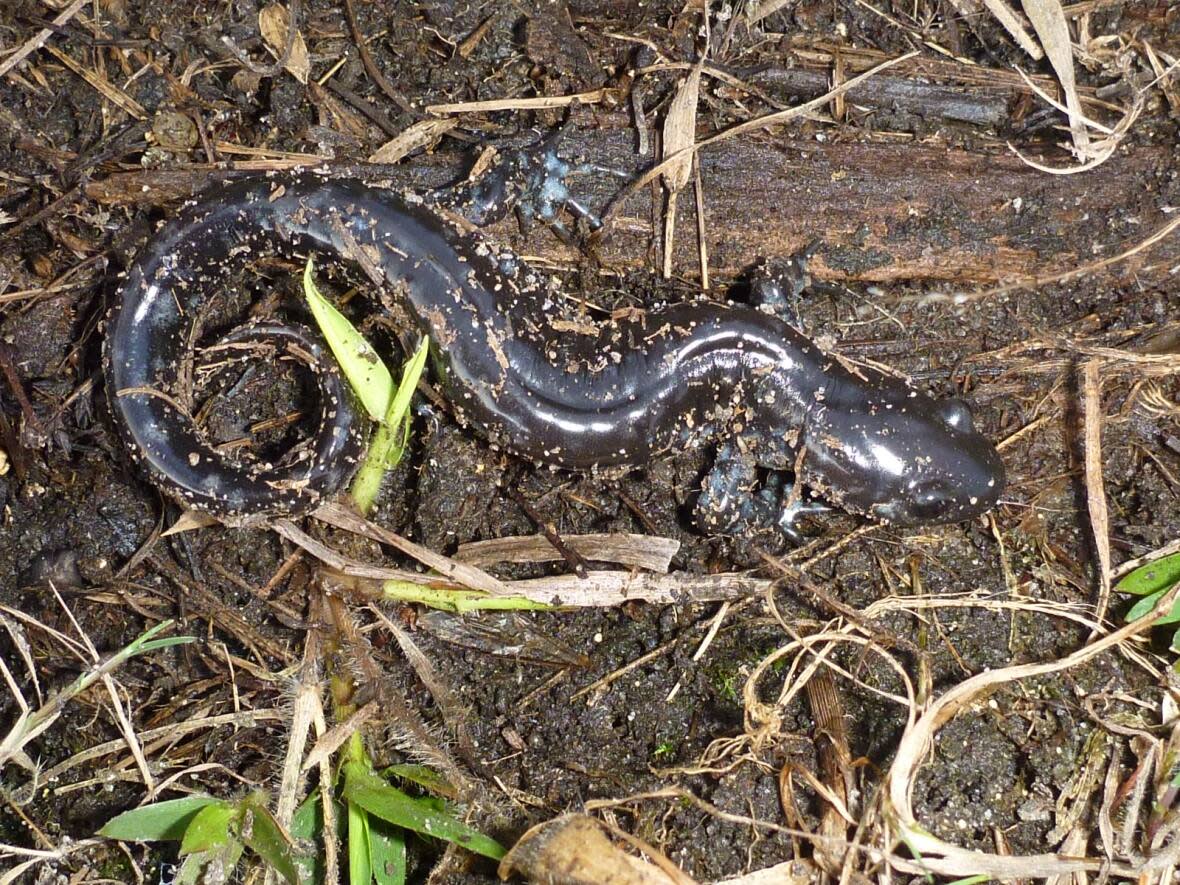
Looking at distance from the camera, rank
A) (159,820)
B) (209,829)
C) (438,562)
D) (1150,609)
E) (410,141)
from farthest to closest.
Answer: (410,141)
(438,562)
(1150,609)
(159,820)
(209,829)

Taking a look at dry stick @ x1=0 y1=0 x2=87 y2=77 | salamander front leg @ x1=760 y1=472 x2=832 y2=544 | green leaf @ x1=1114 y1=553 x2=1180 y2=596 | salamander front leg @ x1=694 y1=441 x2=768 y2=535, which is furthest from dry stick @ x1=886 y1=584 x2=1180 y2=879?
dry stick @ x1=0 y1=0 x2=87 y2=77

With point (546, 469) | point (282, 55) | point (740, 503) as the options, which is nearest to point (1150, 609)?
point (740, 503)

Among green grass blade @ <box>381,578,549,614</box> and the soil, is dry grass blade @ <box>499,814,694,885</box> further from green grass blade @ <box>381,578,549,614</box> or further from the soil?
green grass blade @ <box>381,578,549,614</box>

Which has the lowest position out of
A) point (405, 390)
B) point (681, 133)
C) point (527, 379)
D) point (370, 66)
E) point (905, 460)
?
point (905, 460)

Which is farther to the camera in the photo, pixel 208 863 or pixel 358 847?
pixel 358 847

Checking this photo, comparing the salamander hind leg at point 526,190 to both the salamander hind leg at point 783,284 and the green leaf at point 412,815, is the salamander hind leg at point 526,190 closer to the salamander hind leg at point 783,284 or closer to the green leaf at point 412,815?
the salamander hind leg at point 783,284

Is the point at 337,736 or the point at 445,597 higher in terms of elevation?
the point at 445,597

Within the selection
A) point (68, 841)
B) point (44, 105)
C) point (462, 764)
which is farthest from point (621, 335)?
point (68, 841)

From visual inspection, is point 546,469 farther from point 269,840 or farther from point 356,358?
point 269,840
